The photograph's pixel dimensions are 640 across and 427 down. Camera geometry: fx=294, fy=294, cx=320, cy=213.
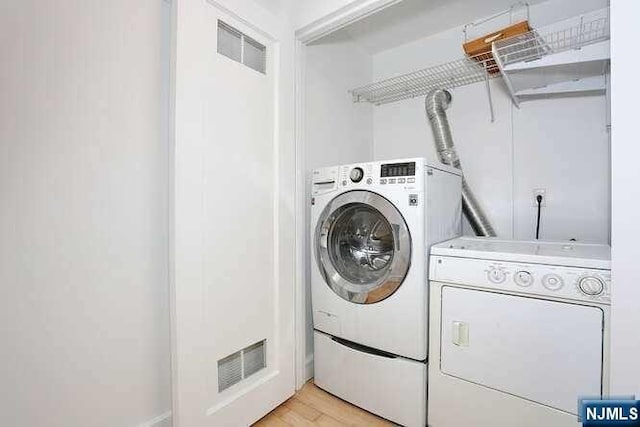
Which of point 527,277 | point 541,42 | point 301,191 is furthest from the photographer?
point 301,191

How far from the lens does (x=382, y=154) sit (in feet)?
8.00

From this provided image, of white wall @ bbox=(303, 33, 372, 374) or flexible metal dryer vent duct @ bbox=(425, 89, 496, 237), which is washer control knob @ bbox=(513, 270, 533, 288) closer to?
flexible metal dryer vent duct @ bbox=(425, 89, 496, 237)

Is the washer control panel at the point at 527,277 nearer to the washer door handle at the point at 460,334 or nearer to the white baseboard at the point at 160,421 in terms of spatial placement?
the washer door handle at the point at 460,334

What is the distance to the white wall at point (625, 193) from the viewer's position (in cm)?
87

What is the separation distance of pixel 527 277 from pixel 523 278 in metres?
0.01

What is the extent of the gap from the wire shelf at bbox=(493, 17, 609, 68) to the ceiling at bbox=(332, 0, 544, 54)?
290 mm

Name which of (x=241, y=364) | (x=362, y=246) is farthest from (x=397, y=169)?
(x=241, y=364)

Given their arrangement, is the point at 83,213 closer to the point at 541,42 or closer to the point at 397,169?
the point at 397,169

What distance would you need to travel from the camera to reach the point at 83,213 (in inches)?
40.9

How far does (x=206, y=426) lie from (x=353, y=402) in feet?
2.40

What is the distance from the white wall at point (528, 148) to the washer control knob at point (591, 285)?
0.83m

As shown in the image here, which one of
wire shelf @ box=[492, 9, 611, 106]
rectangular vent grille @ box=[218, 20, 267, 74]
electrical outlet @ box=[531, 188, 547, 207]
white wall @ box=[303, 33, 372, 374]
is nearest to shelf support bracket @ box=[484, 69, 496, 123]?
wire shelf @ box=[492, 9, 611, 106]

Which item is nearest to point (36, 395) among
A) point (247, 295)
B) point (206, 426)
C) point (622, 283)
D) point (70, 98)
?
point (206, 426)

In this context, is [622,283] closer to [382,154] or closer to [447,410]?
[447,410]
